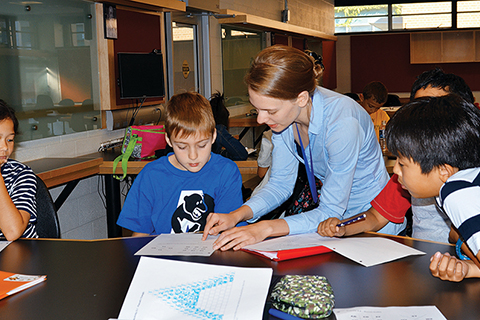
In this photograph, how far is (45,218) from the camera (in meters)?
1.67

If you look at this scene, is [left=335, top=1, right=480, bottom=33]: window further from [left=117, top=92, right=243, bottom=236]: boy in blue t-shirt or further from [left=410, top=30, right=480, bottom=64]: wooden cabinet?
[left=117, top=92, right=243, bottom=236]: boy in blue t-shirt

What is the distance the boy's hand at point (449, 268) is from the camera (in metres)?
1.05

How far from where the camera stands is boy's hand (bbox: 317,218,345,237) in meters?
1.39

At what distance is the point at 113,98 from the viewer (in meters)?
3.76

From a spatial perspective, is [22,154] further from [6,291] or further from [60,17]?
[6,291]

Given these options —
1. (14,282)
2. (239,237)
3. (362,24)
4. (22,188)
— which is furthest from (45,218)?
(362,24)

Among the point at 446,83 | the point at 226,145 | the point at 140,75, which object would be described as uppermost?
the point at 140,75

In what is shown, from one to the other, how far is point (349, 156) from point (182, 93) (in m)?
0.72

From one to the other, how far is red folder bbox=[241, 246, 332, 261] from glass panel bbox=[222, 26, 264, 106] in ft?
15.2

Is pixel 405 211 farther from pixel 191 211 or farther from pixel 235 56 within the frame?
pixel 235 56

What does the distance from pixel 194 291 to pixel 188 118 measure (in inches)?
33.0

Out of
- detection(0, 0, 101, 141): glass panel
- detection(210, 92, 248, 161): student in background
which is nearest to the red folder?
detection(210, 92, 248, 161): student in background

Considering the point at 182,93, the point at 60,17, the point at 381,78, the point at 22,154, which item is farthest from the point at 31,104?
the point at 381,78

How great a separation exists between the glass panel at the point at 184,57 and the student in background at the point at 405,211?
3.36 m
